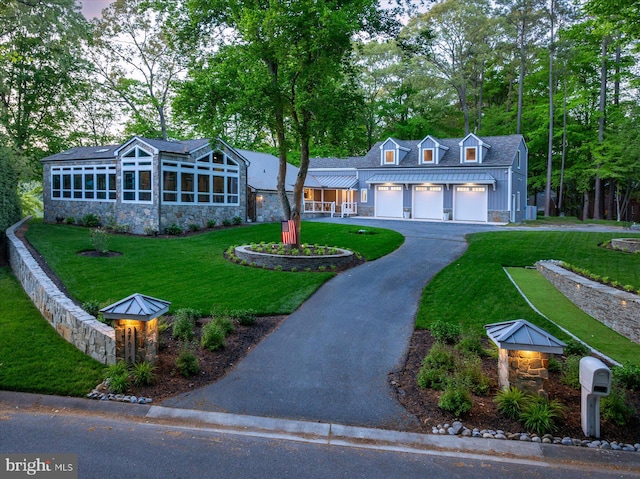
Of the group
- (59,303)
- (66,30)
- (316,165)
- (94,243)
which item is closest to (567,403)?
(59,303)

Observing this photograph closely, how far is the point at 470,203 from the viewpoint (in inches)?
1113

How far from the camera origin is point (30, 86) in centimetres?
2861

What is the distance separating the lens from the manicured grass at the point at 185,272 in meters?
10.1

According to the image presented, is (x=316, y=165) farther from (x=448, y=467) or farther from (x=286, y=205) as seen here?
(x=448, y=467)

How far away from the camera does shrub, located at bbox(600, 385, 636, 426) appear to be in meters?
5.19

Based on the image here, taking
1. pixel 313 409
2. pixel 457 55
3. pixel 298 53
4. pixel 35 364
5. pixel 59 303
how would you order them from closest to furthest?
1. pixel 313 409
2. pixel 35 364
3. pixel 59 303
4. pixel 298 53
5. pixel 457 55

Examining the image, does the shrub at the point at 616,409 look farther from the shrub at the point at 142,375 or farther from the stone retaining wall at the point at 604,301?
the shrub at the point at 142,375

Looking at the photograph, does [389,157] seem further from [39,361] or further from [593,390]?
[593,390]

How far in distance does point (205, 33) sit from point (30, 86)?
20850 millimetres

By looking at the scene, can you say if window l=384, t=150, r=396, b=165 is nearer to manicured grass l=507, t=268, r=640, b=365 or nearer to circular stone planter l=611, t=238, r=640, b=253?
circular stone planter l=611, t=238, r=640, b=253

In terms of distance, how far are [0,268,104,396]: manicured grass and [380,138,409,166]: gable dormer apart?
25685 mm

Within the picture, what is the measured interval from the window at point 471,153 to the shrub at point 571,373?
23.6 meters
